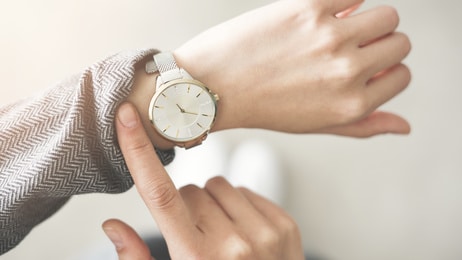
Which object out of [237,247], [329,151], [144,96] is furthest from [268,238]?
[329,151]

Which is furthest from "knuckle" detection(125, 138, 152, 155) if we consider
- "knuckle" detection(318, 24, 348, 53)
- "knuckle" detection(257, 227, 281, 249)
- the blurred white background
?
the blurred white background

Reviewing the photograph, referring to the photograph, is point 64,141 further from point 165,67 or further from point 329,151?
point 329,151

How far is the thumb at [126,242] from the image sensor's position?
2.38ft

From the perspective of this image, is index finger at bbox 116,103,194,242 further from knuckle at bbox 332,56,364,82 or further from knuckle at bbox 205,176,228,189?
knuckle at bbox 332,56,364,82

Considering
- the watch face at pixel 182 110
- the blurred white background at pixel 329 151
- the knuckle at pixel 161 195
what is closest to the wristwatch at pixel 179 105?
the watch face at pixel 182 110

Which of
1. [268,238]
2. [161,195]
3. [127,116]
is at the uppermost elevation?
[127,116]

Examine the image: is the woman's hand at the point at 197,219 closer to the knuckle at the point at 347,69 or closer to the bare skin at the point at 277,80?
the bare skin at the point at 277,80

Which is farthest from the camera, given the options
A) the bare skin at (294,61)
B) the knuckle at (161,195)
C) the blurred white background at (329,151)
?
the blurred white background at (329,151)

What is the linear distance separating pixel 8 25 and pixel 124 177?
36.7 inches

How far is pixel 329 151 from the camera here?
150 cm

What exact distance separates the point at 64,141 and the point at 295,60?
1.35ft

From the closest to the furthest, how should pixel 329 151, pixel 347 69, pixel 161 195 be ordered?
1. pixel 161 195
2. pixel 347 69
3. pixel 329 151

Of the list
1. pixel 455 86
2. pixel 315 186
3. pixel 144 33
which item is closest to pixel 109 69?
pixel 144 33

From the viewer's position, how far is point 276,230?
0.79 m
